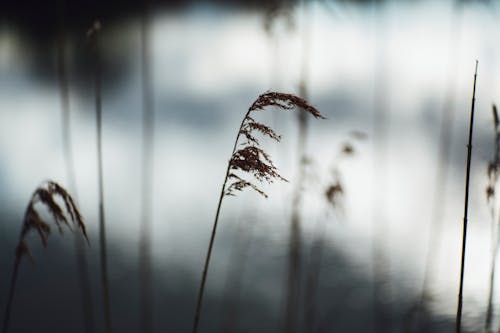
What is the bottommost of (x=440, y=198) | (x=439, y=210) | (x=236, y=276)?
(x=236, y=276)

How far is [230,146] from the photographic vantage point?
21.0 ft

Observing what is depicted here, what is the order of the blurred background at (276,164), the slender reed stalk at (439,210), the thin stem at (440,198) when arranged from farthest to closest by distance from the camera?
the blurred background at (276,164)
the thin stem at (440,198)
the slender reed stalk at (439,210)

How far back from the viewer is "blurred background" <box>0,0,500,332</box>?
11.9 ft

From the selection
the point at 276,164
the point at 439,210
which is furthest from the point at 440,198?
the point at 276,164

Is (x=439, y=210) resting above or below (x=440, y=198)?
below

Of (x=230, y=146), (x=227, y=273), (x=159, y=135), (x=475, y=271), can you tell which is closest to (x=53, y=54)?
(x=159, y=135)

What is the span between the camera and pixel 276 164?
5156 millimetres

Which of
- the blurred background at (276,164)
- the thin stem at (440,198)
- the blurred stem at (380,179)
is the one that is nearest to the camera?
the thin stem at (440,198)

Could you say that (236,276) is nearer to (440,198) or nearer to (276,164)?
(276,164)

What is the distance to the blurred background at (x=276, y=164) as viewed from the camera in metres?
3.62

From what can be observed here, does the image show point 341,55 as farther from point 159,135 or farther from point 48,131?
point 48,131

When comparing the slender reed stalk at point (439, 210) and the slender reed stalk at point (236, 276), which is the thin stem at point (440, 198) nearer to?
the slender reed stalk at point (439, 210)

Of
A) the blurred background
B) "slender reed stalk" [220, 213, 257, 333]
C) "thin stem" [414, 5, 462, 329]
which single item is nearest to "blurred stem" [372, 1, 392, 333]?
the blurred background

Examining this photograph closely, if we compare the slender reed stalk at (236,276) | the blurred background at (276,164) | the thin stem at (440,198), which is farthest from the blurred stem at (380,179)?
the slender reed stalk at (236,276)
